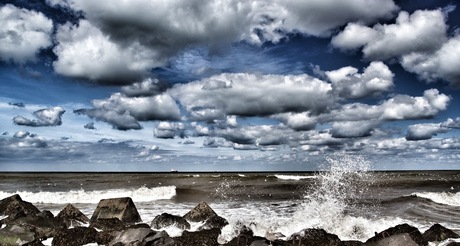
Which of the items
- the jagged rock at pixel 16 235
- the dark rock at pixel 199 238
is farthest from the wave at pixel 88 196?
the dark rock at pixel 199 238

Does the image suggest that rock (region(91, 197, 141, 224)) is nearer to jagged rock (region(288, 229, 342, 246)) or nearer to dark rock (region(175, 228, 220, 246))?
dark rock (region(175, 228, 220, 246))

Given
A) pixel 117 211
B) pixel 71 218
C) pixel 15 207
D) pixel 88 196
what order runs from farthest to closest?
pixel 88 196 → pixel 15 207 → pixel 117 211 → pixel 71 218

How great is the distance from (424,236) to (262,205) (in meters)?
12.0

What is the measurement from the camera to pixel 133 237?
9.80 m

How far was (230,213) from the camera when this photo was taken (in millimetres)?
18531

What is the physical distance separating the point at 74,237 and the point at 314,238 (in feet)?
22.0

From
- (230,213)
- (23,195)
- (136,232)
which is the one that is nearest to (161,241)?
(136,232)

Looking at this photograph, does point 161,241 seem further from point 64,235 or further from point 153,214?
point 153,214

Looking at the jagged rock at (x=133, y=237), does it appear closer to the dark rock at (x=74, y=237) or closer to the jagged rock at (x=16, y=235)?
the dark rock at (x=74, y=237)

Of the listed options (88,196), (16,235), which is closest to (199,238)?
(16,235)

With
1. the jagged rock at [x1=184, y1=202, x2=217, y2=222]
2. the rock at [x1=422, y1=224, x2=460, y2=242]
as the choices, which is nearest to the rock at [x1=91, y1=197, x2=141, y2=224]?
the jagged rock at [x1=184, y1=202, x2=217, y2=222]

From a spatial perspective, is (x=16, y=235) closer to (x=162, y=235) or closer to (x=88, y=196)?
(x=162, y=235)

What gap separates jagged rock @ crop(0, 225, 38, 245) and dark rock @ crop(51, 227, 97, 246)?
61 centimetres

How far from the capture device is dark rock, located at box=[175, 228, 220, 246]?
10255 mm
